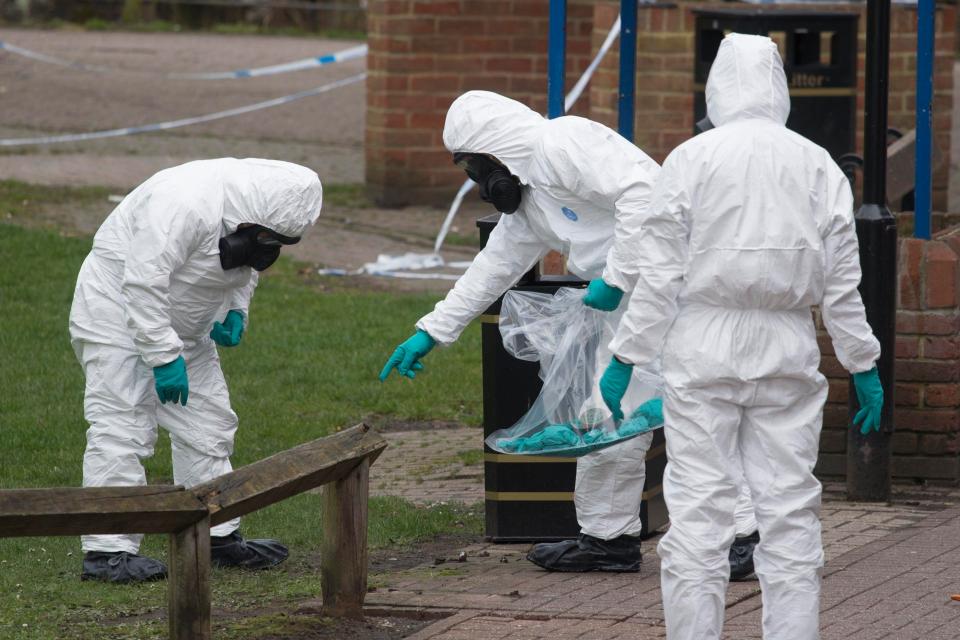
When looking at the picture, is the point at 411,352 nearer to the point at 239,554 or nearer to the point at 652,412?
the point at 652,412

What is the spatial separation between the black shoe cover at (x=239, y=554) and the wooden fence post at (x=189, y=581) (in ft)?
4.86

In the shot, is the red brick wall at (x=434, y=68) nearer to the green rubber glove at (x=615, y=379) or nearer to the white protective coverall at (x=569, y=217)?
the white protective coverall at (x=569, y=217)

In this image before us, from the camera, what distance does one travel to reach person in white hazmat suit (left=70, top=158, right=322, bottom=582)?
5.62m

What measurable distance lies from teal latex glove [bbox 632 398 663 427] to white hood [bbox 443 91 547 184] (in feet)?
2.82

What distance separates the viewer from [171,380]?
5.67 m

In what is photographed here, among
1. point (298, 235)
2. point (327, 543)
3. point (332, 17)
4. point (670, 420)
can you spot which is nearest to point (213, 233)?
point (298, 235)

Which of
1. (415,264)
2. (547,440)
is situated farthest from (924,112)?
(415,264)

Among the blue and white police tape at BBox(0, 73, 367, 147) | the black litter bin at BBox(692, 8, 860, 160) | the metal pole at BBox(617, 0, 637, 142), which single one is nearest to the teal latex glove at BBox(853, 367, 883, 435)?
the metal pole at BBox(617, 0, 637, 142)

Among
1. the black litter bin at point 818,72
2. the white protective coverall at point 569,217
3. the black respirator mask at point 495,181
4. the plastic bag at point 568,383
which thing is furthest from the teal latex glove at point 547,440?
the black litter bin at point 818,72

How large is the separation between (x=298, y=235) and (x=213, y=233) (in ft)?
1.02

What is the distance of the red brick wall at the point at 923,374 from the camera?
22.7ft

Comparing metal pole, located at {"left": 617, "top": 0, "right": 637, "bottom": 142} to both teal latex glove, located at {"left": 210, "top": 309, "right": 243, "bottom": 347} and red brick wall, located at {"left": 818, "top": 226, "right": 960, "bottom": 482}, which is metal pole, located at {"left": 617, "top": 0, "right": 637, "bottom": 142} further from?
teal latex glove, located at {"left": 210, "top": 309, "right": 243, "bottom": 347}

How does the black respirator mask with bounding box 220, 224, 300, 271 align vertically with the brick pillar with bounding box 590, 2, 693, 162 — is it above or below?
below

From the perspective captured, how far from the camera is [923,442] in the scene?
7.05 m
